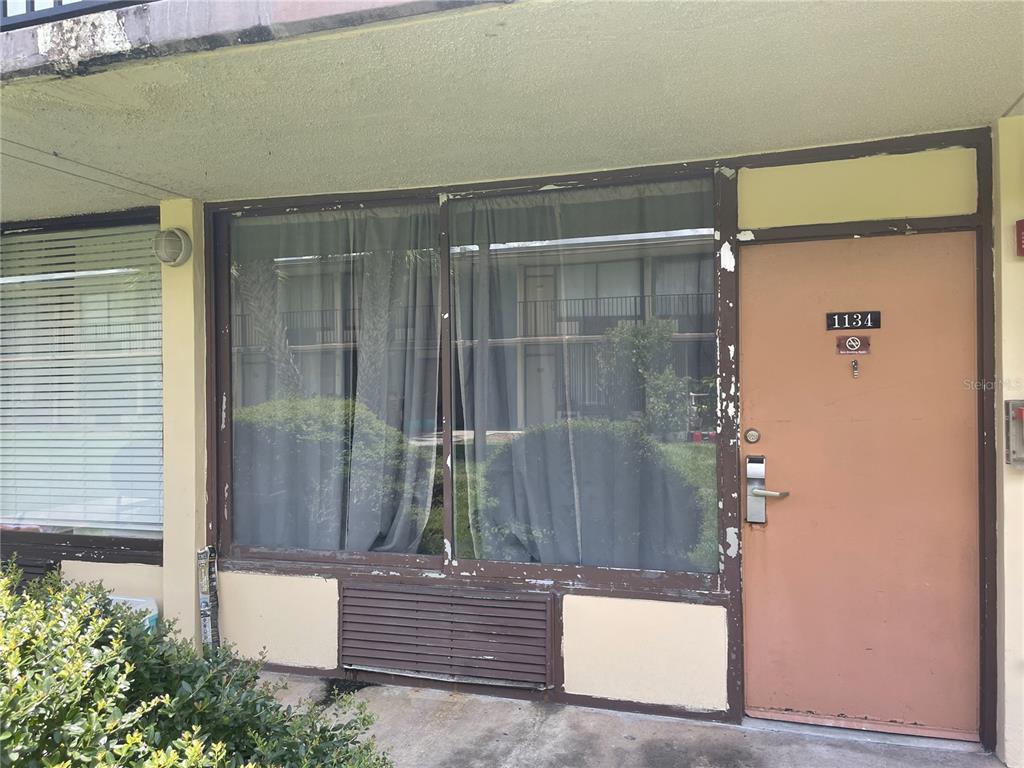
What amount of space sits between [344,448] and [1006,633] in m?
2.89

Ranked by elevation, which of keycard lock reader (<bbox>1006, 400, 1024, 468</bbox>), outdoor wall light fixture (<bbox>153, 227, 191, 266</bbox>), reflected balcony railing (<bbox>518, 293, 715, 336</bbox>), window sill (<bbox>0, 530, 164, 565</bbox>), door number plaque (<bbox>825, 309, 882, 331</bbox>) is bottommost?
window sill (<bbox>0, 530, 164, 565</bbox>)

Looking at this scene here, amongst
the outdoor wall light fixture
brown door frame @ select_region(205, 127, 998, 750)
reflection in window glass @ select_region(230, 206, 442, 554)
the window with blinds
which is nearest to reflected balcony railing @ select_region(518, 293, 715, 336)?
brown door frame @ select_region(205, 127, 998, 750)

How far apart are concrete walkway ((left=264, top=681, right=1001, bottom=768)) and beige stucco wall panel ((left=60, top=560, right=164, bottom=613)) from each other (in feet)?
4.92

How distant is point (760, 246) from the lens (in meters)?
2.69

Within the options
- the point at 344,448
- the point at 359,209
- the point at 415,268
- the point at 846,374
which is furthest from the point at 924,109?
the point at 344,448

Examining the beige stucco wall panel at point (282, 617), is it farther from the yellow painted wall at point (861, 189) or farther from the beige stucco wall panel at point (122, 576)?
the yellow painted wall at point (861, 189)

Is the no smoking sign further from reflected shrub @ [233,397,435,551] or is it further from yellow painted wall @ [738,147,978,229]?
reflected shrub @ [233,397,435,551]

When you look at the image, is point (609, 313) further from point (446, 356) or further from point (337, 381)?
point (337, 381)

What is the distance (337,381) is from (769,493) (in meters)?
2.13

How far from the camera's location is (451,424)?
309 centimetres

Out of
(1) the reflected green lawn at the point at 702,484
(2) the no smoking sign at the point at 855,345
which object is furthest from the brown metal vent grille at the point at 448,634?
(2) the no smoking sign at the point at 855,345

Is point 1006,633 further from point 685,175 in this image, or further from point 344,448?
point 344,448

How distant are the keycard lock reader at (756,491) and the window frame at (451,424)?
2.0 inches

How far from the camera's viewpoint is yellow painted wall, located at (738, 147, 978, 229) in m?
2.47
